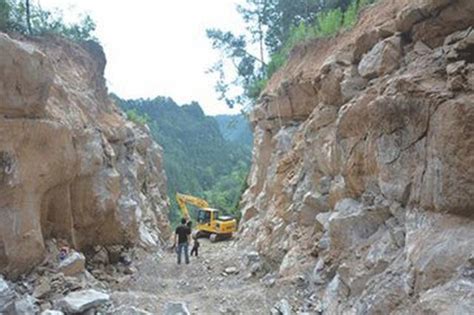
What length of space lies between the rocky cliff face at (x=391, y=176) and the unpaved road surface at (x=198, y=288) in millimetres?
836

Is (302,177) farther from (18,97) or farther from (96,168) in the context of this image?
(18,97)

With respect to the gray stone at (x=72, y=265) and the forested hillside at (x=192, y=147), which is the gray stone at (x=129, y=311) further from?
the forested hillside at (x=192, y=147)

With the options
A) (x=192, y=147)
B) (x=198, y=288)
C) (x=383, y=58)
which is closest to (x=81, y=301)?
(x=198, y=288)

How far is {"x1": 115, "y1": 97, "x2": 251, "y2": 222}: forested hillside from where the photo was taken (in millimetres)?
51562

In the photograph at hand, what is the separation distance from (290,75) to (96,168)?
5.99m

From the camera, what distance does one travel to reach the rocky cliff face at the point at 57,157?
6797 millimetres

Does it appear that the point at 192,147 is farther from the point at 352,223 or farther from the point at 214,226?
the point at 352,223

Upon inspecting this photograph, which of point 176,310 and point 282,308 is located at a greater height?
point 176,310

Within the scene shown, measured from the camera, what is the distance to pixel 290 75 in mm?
12336

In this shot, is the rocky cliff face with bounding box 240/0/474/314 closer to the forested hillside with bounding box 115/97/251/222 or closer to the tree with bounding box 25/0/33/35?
the tree with bounding box 25/0/33/35

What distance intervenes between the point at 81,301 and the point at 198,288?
3.25 metres

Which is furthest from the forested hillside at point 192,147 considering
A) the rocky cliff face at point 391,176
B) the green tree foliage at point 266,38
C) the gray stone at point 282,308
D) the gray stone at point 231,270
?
the gray stone at point 282,308

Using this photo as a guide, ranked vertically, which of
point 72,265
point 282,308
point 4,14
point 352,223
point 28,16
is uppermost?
point 28,16

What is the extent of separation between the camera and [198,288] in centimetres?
903
